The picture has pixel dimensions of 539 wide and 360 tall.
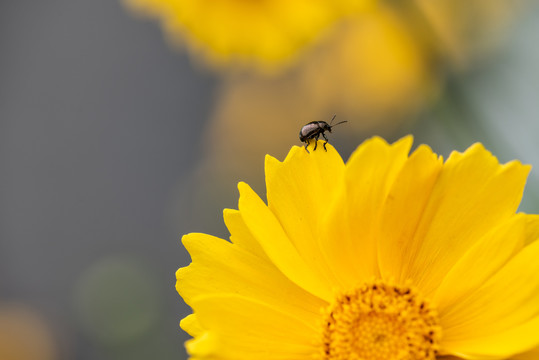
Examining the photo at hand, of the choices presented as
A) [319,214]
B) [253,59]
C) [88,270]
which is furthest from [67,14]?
[319,214]

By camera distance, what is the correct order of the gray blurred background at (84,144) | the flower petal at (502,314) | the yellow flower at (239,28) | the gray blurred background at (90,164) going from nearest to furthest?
the flower petal at (502,314), the yellow flower at (239,28), the gray blurred background at (90,164), the gray blurred background at (84,144)

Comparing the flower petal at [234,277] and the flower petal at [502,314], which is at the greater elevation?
the flower petal at [234,277]

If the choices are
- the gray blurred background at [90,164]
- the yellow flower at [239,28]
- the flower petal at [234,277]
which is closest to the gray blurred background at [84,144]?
the gray blurred background at [90,164]

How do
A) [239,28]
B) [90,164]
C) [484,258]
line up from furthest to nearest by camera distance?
[90,164] → [239,28] → [484,258]

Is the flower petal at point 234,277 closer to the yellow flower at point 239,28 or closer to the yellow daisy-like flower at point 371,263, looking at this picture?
the yellow daisy-like flower at point 371,263

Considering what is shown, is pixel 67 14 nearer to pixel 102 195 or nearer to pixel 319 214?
pixel 102 195

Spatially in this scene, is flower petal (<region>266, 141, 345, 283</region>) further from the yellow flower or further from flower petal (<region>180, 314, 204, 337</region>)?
the yellow flower

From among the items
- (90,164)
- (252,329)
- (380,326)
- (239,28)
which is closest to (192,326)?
(252,329)

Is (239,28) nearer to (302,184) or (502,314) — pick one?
(302,184)
